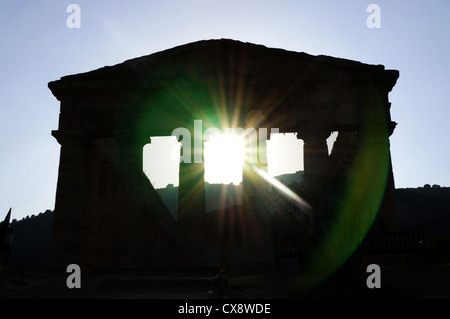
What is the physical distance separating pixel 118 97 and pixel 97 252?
9054mm

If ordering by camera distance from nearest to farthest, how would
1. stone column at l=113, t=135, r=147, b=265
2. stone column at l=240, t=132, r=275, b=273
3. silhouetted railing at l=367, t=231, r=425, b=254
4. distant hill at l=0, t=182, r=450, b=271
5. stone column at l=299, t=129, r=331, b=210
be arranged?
silhouetted railing at l=367, t=231, r=425, b=254 < stone column at l=240, t=132, r=275, b=273 < stone column at l=113, t=135, r=147, b=265 < stone column at l=299, t=129, r=331, b=210 < distant hill at l=0, t=182, r=450, b=271

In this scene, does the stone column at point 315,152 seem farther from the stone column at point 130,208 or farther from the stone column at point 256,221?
the stone column at point 130,208

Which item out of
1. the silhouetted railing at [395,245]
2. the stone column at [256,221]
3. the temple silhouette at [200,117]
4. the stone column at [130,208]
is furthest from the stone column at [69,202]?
the silhouetted railing at [395,245]

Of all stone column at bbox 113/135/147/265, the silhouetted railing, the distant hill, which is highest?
the distant hill

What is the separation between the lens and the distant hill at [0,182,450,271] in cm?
8431

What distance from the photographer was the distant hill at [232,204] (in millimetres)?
84312

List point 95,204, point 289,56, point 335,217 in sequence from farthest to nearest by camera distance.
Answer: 1. point 95,204
2. point 289,56
3. point 335,217

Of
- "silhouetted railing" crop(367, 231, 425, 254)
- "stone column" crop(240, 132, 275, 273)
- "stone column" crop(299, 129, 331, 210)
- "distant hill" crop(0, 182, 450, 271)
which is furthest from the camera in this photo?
"distant hill" crop(0, 182, 450, 271)

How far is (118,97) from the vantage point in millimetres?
26172

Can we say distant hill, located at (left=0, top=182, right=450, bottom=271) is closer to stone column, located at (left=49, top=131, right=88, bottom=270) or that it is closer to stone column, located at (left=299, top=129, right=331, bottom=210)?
stone column, located at (left=49, top=131, right=88, bottom=270)

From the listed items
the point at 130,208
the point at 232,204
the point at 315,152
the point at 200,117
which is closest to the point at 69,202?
the point at 130,208

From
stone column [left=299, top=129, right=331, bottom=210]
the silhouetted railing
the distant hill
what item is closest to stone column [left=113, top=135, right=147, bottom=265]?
stone column [left=299, top=129, right=331, bottom=210]

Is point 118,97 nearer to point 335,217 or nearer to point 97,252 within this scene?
point 97,252
